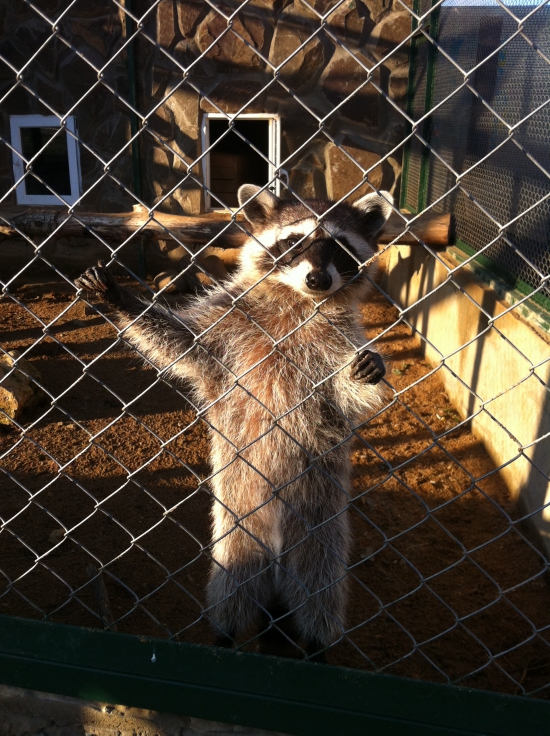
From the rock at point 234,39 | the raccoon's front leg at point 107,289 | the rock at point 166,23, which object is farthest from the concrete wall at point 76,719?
the rock at point 166,23

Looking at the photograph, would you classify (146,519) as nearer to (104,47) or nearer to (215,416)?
(215,416)

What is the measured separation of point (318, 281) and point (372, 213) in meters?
0.70

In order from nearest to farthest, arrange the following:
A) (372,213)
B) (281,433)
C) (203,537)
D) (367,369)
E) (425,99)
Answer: (367,369) < (281,433) < (372,213) < (203,537) < (425,99)

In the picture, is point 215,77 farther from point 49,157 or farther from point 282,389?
point 282,389

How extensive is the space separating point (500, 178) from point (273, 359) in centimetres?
202

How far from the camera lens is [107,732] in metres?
1.75

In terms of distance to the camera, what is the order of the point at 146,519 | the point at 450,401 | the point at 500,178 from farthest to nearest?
the point at 450,401 < the point at 500,178 < the point at 146,519

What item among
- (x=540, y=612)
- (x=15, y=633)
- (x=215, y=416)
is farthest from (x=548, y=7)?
(x=15, y=633)

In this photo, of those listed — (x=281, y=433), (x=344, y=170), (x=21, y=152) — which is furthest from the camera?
(x=21, y=152)

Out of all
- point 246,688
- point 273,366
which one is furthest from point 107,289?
point 246,688

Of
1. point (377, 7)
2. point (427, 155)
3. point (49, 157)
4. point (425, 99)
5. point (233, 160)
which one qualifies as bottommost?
point (49, 157)

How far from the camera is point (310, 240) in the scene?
7.82 ft

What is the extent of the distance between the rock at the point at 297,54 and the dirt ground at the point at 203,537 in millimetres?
2953

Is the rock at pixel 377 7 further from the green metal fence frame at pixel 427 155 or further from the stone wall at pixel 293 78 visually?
the green metal fence frame at pixel 427 155
